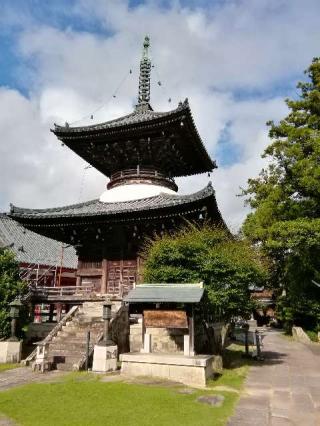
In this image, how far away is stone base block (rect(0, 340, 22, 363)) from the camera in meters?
17.1

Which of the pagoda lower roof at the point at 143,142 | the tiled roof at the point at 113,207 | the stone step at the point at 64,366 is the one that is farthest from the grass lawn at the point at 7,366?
the pagoda lower roof at the point at 143,142

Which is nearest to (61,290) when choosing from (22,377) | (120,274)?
(120,274)

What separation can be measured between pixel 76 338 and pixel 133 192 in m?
10.9

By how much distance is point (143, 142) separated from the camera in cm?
2492

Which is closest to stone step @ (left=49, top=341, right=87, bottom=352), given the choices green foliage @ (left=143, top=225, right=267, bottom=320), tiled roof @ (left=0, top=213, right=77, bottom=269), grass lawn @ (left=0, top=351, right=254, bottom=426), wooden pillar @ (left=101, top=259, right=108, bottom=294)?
grass lawn @ (left=0, top=351, right=254, bottom=426)

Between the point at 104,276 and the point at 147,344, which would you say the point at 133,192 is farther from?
the point at 147,344

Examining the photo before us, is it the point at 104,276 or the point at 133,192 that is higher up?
the point at 133,192

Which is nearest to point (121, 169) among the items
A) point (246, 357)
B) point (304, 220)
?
point (304, 220)

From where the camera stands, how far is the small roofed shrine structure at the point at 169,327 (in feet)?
41.0

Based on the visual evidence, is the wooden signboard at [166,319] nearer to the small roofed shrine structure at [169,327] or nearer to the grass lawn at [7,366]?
the small roofed shrine structure at [169,327]

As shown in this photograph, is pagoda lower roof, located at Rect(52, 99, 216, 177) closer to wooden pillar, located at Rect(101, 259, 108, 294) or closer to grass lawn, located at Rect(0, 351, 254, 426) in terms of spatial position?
wooden pillar, located at Rect(101, 259, 108, 294)

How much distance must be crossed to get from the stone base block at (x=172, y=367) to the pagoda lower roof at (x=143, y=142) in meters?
14.5

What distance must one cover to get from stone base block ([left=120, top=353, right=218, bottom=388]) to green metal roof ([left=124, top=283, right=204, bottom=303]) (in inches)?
73.3

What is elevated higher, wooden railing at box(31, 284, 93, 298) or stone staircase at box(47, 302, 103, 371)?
wooden railing at box(31, 284, 93, 298)
